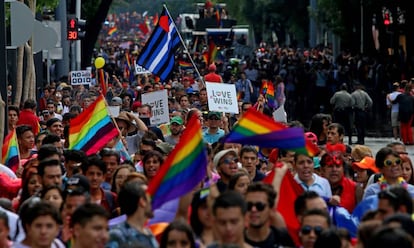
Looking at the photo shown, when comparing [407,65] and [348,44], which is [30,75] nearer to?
[407,65]

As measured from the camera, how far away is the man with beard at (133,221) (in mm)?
9664

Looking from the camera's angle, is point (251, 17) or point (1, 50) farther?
point (251, 17)

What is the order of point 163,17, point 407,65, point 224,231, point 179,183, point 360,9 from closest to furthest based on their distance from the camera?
point 224,231 → point 179,183 → point 163,17 → point 407,65 → point 360,9

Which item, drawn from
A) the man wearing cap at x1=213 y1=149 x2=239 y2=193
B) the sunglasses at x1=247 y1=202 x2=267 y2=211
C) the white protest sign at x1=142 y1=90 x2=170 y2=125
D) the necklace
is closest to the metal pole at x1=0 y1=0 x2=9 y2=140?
the white protest sign at x1=142 y1=90 x2=170 y2=125

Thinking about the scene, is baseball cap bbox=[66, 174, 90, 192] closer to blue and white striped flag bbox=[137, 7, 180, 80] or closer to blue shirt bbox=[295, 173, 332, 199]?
blue shirt bbox=[295, 173, 332, 199]

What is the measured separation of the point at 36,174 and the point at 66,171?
148 centimetres

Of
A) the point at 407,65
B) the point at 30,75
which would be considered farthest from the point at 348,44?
the point at 30,75

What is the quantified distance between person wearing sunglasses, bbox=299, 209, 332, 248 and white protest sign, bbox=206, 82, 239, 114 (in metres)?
10.0

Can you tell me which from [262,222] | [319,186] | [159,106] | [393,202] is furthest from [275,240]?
[159,106]

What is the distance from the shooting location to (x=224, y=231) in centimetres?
941

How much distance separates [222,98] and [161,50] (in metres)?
2.98

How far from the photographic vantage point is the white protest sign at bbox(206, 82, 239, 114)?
2050 cm

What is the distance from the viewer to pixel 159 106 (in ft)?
70.5

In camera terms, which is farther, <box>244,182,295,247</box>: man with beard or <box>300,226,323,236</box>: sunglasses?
<box>244,182,295,247</box>: man with beard
